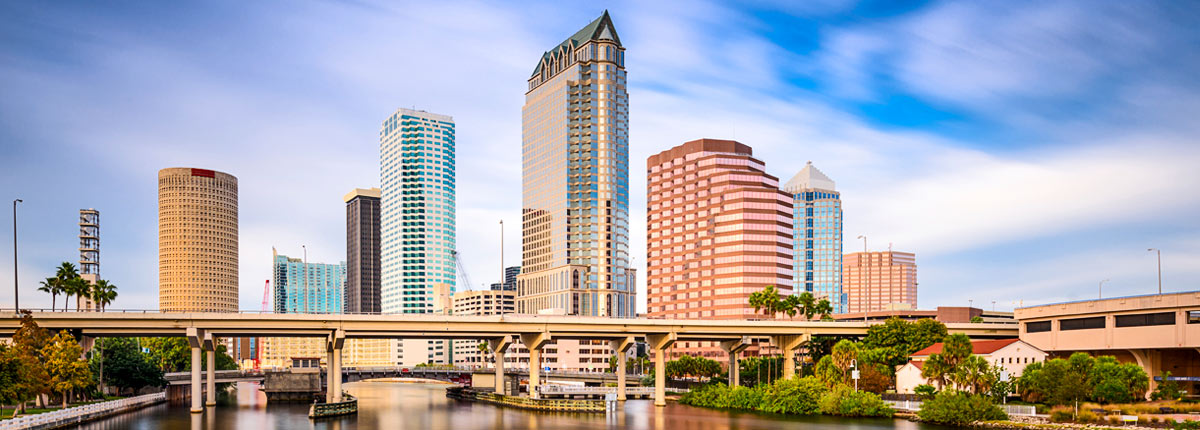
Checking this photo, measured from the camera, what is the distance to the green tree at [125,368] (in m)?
134

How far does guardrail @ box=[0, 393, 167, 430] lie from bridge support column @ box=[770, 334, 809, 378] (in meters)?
87.2

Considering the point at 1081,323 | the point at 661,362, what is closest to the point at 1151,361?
the point at 1081,323

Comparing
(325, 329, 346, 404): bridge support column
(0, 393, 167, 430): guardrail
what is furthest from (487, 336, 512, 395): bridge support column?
(0, 393, 167, 430): guardrail

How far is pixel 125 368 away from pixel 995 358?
4634 inches

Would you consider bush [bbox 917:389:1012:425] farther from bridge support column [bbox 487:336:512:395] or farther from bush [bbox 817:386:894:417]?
bridge support column [bbox 487:336:512:395]

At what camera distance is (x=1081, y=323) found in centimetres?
11944

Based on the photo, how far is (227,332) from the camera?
4628 inches

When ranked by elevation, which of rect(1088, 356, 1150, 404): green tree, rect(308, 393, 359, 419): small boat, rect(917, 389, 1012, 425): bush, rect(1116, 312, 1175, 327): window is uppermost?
rect(1116, 312, 1175, 327): window

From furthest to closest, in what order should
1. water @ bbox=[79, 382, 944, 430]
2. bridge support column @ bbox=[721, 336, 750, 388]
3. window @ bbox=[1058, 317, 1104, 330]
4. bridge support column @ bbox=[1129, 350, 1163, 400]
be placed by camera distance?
bridge support column @ bbox=[721, 336, 750, 388]
window @ bbox=[1058, 317, 1104, 330]
bridge support column @ bbox=[1129, 350, 1163, 400]
water @ bbox=[79, 382, 944, 430]

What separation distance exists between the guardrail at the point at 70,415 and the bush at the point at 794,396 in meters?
75.4

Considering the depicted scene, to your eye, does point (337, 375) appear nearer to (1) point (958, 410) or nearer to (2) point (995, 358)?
(1) point (958, 410)

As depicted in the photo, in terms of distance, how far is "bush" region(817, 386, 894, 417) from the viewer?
4045 inches

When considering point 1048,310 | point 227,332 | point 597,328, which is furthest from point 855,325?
point 227,332

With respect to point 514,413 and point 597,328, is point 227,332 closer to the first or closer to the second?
point 514,413
